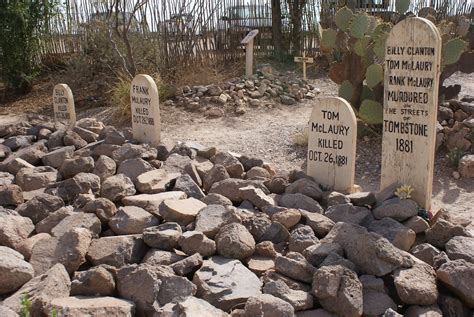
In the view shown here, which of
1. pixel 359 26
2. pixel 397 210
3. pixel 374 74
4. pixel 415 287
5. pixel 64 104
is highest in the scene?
pixel 359 26

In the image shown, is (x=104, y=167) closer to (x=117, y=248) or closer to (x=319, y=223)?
(x=117, y=248)

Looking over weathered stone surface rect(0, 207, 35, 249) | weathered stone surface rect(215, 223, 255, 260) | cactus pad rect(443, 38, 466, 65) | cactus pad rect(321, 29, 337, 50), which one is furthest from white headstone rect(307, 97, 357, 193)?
cactus pad rect(321, 29, 337, 50)

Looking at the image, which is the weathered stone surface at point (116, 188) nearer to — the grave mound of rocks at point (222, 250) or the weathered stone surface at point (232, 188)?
the grave mound of rocks at point (222, 250)

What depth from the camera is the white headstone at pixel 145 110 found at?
20.0ft

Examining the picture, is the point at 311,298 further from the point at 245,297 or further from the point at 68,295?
the point at 68,295

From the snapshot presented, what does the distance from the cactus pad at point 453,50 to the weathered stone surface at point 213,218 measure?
3.80m

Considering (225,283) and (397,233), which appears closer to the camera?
(225,283)

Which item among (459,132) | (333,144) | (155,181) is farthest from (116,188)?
(459,132)

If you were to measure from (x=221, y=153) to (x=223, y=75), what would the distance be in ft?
21.9

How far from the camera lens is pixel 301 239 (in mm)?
3562

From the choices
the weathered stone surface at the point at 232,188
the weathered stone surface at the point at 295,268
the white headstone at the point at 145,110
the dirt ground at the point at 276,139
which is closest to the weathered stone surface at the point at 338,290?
the weathered stone surface at the point at 295,268

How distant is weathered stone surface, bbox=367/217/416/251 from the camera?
357 centimetres

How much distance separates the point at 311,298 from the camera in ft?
10.00

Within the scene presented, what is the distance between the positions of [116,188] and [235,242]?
132 cm
